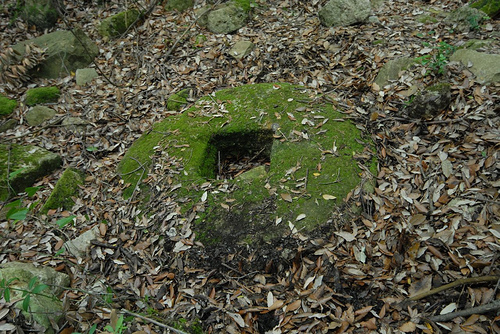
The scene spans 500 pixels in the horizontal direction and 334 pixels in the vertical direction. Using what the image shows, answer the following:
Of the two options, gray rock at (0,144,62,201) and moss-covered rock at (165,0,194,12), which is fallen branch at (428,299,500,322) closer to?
gray rock at (0,144,62,201)

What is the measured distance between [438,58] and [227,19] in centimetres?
394

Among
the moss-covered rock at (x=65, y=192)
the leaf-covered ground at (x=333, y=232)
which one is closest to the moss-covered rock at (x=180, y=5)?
the leaf-covered ground at (x=333, y=232)

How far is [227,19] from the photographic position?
6492 mm

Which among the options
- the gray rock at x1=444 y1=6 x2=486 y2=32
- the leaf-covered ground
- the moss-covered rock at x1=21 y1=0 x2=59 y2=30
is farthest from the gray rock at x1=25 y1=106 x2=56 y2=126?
the gray rock at x1=444 y1=6 x2=486 y2=32

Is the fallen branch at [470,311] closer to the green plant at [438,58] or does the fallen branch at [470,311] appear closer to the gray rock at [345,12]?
the green plant at [438,58]

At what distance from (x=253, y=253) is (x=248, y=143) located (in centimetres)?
164

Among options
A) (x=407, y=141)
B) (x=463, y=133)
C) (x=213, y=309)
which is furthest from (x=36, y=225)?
(x=463, y=133)

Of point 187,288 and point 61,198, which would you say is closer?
point 187,288

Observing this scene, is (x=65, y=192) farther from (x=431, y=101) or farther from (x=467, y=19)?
(x=467, y=19)

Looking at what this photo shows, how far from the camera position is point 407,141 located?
3.88m

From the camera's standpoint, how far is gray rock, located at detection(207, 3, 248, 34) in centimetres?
650

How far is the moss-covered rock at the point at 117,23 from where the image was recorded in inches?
275

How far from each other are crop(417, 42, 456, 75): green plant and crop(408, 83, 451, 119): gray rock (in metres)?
0.49

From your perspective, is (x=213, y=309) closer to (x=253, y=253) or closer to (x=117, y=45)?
(x=253, y=253)
